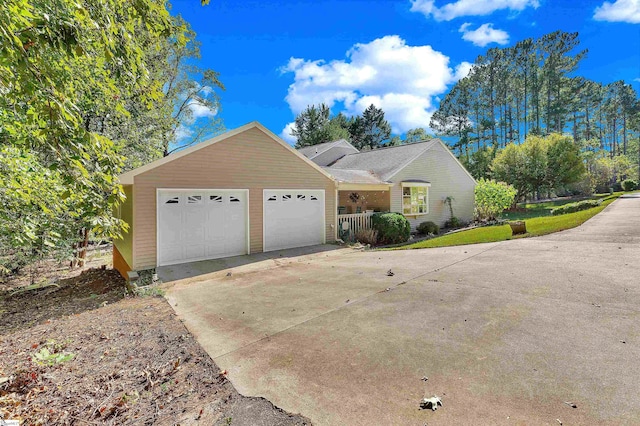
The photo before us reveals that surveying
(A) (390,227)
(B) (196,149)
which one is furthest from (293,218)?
(A) (390,227)

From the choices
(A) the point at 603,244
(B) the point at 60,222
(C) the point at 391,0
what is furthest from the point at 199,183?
(A) the point at 603,244

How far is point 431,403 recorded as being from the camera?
254 cm

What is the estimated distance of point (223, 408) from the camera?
272 cm

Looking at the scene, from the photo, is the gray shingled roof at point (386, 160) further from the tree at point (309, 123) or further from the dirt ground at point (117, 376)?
the tree at point (309, 123)

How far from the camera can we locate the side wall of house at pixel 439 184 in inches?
640

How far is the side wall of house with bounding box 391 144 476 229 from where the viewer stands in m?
16.3

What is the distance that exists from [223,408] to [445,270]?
565 centimetres

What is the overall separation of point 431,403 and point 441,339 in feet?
4.13

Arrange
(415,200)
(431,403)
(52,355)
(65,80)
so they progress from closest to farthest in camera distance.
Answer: (431,403), (65,80), (52,355), (415,200)

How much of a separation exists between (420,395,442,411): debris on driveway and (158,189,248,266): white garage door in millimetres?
8174

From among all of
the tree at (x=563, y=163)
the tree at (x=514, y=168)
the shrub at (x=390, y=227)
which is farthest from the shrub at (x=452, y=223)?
the tree at (x=563, y=163)

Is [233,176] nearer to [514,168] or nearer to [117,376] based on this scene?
[117,376]

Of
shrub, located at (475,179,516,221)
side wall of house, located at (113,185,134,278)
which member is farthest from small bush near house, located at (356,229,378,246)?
shrub, located at (475,179,516,221)

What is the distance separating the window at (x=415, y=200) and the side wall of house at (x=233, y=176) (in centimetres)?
585
